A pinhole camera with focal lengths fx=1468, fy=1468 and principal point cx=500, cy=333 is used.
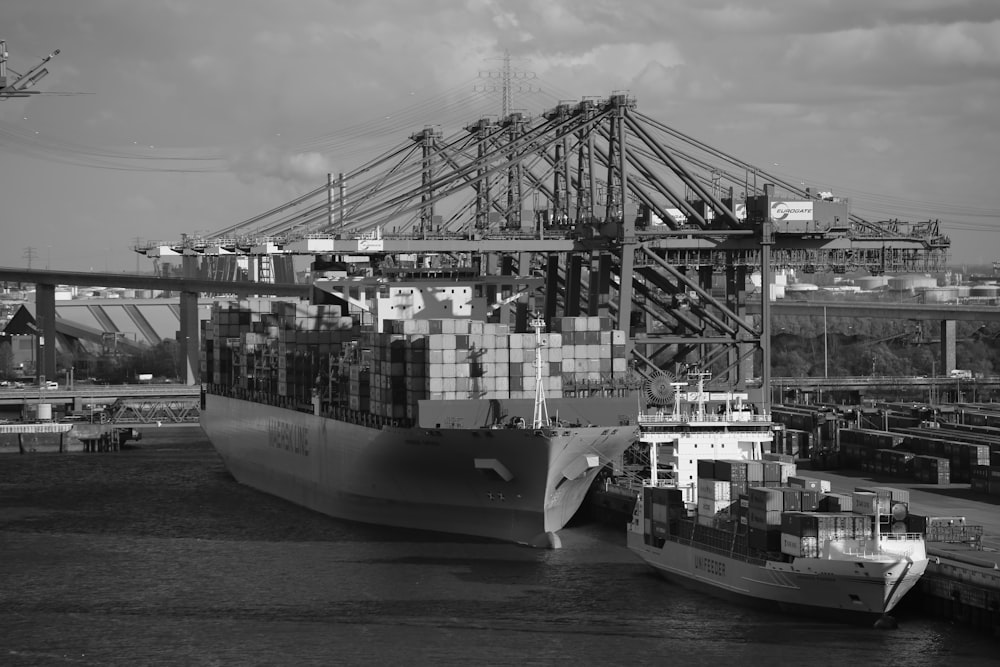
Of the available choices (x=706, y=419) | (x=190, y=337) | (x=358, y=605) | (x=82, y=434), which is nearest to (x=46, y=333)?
(x=190, y=337)

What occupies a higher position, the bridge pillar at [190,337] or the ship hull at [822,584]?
the bridge pillar at [190,337]

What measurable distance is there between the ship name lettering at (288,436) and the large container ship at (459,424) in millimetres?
109

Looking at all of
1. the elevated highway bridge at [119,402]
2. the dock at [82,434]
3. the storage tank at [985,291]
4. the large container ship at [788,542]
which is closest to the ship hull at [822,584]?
the large container ship at [788,542]

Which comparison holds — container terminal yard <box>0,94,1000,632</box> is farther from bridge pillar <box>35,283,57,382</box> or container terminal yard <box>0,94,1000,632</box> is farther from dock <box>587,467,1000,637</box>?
bridge pillar <box>35,283,57,382</box>

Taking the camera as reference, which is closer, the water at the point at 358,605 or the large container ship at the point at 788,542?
the water at the point at 358,605

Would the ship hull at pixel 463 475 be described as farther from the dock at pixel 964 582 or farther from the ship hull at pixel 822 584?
the dock at pixel 964 582

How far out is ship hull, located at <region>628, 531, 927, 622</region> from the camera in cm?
3225

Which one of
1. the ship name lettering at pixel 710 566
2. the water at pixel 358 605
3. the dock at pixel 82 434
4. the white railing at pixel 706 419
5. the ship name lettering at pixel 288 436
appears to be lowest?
the water at pixel 358 605

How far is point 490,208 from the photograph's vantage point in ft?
240

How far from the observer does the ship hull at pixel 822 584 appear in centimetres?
3225

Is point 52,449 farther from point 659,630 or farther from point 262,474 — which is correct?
point 659,630

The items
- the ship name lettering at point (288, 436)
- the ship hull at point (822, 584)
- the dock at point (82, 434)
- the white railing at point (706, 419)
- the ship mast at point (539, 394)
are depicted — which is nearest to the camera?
the ship hull at point (822, 584)

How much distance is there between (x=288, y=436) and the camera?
177 ft

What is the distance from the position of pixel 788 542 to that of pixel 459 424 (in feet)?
39.5
